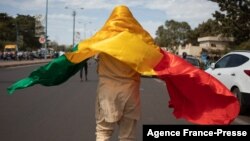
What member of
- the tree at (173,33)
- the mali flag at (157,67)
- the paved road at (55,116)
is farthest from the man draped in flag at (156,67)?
the tree at (173,33)

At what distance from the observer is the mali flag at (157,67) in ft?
17.3

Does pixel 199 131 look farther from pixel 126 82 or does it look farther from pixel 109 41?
pixel 109 41

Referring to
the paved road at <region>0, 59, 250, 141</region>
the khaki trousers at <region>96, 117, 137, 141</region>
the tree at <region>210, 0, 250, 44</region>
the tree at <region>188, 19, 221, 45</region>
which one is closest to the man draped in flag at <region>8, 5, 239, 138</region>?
the khaki trousers at <region>96, 117, 137, 141</region>

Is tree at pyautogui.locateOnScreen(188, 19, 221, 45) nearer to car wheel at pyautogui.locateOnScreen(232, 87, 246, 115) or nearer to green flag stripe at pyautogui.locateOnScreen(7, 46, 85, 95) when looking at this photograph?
car wheel at pyautogui.locateOnScreen(232, 87, 246, 115)

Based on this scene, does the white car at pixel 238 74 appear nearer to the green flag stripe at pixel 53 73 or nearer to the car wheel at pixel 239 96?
the car wheel at pixel 239 96

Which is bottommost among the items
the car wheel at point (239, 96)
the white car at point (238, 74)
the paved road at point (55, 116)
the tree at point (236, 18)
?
the paved road at point (55, 116)

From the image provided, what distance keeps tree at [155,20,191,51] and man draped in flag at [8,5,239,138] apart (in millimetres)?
145386

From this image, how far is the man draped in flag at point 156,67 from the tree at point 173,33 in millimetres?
145386

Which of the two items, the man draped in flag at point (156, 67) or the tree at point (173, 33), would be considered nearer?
the man draped in flag at point (156, 67)

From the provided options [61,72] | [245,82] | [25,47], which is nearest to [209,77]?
[61,72]

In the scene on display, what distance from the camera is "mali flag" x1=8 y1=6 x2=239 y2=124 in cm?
528

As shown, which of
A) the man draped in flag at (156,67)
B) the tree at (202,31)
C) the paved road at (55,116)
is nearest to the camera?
the man draped in flag at (156,67)

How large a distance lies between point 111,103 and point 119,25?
2.84 feet

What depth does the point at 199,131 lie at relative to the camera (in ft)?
15.6
